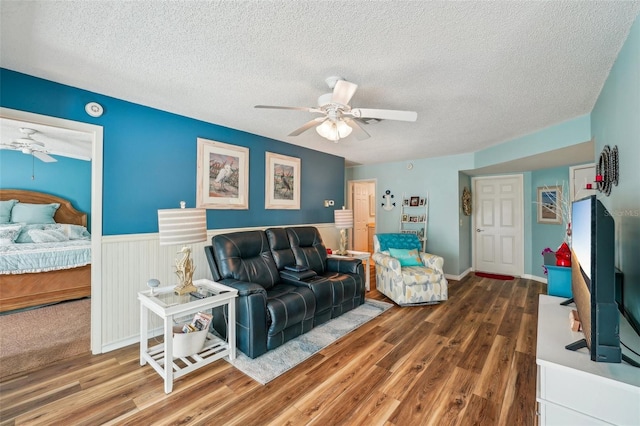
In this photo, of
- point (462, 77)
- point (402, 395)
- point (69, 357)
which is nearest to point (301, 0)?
point (462, 77)

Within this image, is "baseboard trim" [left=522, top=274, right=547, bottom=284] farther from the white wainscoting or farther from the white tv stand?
the white wainscoting

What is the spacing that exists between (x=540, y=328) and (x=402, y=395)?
3.28ft

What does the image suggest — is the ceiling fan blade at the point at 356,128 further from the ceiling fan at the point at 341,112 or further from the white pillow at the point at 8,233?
the white pillow at the point at 8,233

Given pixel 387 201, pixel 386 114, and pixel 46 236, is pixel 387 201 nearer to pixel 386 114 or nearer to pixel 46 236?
pixel 386 114

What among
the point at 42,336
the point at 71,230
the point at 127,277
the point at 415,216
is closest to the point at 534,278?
the point at 415,216

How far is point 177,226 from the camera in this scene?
2.21 metres

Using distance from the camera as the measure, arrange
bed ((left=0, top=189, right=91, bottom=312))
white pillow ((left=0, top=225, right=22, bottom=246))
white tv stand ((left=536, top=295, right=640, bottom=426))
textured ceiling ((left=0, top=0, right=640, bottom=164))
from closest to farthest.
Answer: white tv stand ((left=536, top=295, right=640, bottom=426))
textured ceiling ((left=0, top=0, right=640, bottom=164))
bed ((left=0, top=189, right=91, bottom=312))
white pillow ((left=0, top=225, right=22, bottom=246))

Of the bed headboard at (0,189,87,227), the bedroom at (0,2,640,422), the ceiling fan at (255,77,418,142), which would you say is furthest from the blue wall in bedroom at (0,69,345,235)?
the bed headboard at (0,189,87,227)

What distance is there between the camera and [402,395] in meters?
1.92

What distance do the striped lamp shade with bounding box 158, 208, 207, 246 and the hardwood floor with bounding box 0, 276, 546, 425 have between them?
3.54 ft

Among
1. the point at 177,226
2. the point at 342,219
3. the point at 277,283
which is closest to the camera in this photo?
the point at 177,226

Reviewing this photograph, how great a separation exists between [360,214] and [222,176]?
13.8 ft

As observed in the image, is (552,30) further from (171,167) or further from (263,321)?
(171,167)

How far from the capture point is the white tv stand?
1.01 meters
